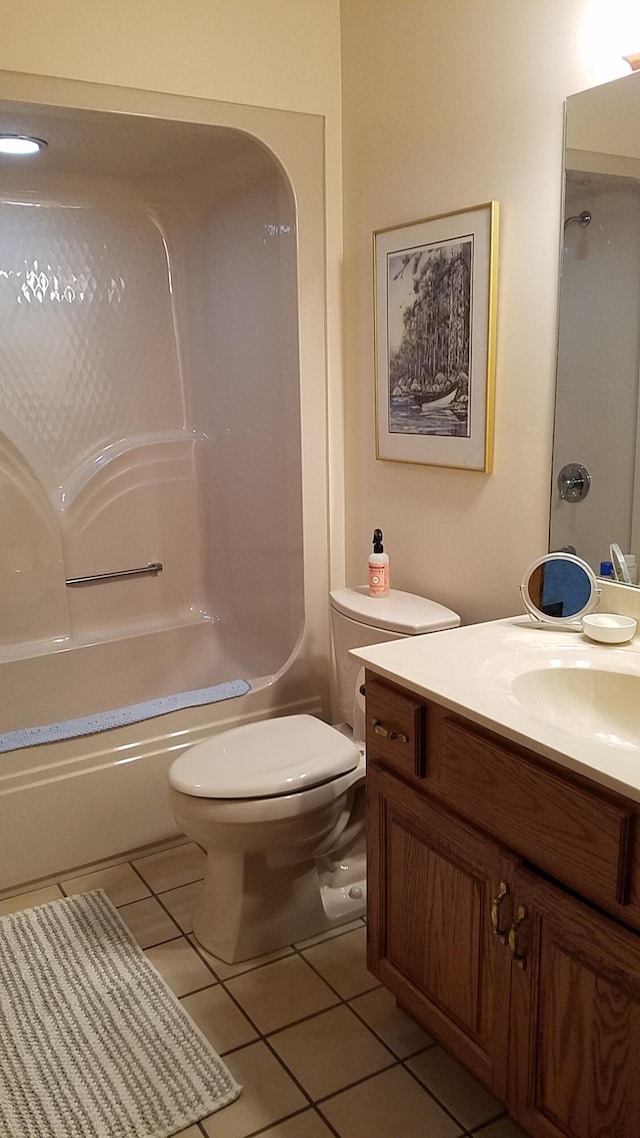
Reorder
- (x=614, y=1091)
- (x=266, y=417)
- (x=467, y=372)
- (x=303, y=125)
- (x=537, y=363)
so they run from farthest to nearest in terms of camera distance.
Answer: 1. (x=266, y=417)
2. (x=303, y=125)
3. (x=467, y=372)
4. (x=537, y=363)
5. (x=614, y=1091)

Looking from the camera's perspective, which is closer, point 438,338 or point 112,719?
point 438,338

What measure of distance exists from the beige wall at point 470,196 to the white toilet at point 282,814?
0.75 feet

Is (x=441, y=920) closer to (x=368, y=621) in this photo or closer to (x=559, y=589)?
(x=559, y=589)

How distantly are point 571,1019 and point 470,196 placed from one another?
171cm

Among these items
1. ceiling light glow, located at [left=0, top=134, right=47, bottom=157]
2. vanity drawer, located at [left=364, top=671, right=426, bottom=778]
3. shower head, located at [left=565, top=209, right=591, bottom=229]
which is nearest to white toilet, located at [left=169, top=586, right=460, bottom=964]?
vanity drawer, located at [left=364, top=671, right=426, bottom=778]

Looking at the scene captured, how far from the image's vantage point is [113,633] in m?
3.22

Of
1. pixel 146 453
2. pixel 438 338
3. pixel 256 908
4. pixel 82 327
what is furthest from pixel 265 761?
pixel 82 327

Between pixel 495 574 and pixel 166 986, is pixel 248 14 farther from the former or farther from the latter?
pixel 166 986

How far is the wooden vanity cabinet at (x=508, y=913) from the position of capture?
1237 millimetres

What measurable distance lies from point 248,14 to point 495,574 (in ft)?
5.25

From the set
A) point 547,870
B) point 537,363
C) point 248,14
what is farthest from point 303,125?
point 547,870

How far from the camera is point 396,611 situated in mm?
2248

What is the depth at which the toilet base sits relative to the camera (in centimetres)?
209

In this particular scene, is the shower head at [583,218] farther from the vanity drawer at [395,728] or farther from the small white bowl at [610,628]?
the vanity drawer at [395,728]
